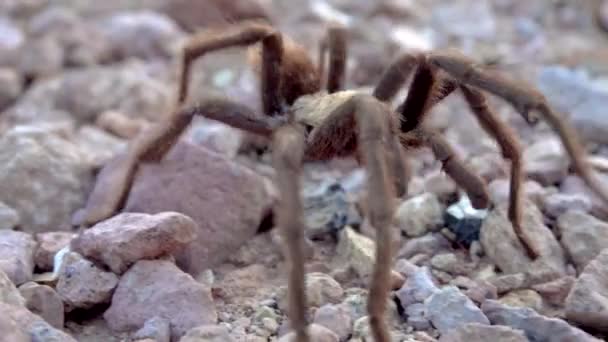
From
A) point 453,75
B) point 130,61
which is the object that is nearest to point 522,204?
point 453,75

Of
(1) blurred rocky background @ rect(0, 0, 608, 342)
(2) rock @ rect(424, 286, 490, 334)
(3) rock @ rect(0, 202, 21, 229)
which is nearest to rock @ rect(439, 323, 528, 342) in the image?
(1) blurred rocky background @ rect(0, 0, 608, 342)

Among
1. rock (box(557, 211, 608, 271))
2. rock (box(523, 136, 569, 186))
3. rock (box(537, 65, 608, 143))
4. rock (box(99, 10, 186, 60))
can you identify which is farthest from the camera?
rock (box(99, 10, 186, 60))

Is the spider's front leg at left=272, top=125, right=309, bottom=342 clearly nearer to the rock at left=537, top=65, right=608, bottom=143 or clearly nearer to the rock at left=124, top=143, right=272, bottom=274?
the rock at left=124, top=143, right=272, bottom=274

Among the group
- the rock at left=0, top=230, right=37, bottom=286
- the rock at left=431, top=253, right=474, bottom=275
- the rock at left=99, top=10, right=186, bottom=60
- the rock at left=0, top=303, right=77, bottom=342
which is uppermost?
the rock at left=99, top=10, right=186, bottom=60

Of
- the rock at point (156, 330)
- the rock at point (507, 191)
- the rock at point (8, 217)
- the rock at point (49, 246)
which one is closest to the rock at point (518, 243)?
the rock at point (507, 191)

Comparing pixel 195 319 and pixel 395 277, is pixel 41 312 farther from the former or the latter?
pixel 395 277

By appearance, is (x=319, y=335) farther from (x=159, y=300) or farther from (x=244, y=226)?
(x=244, y=226)

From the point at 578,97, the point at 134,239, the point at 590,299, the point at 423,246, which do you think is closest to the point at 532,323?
the point at 590,299
